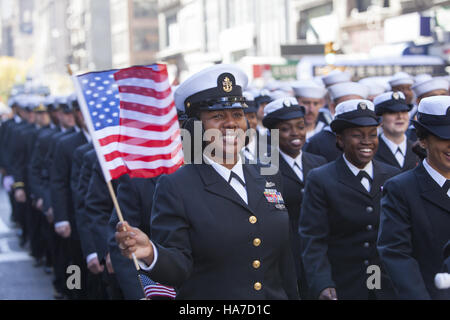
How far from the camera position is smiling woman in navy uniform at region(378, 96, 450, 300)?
162 inches

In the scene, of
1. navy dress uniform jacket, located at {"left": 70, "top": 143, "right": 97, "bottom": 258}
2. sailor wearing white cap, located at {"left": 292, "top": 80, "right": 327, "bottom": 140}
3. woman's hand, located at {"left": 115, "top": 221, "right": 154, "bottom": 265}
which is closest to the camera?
woman's hand, located at {"left": 115, "top": 221, "right": 154, "bottom": 265}

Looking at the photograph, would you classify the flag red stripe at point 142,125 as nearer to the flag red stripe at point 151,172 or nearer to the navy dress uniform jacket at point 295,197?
the flag red stripe at point 151,172

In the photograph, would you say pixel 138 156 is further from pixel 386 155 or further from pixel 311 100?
pixel 311 100

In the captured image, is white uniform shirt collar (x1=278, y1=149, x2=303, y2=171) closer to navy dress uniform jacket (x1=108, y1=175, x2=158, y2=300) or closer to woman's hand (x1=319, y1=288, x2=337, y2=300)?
navy dress uniform jacket (x1=108, y1=175, x2=158, y2=300)

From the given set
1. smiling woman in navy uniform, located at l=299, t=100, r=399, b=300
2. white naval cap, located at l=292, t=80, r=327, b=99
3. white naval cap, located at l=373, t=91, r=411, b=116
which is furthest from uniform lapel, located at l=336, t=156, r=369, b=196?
white naval cap, located at l=292, t=80, r=327, b=99

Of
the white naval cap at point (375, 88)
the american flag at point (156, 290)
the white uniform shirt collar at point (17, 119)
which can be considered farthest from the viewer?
the white uniform shirt collar at point (17, 119)

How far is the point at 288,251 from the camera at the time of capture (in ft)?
13.2

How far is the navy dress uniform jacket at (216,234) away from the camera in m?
3.68

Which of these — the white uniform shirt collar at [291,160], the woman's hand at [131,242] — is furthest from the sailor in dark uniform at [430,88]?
the woman's hand at [131,242]

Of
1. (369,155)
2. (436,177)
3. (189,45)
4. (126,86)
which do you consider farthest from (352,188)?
(189,45)

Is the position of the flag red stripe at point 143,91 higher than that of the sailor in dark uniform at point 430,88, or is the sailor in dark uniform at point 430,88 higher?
the sailor in dark uniform at point 430,88

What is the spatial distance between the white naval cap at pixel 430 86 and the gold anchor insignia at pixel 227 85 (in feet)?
17.5

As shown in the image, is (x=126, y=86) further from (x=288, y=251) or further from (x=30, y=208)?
(x=30, y=208)

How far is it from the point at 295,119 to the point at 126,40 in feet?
291
